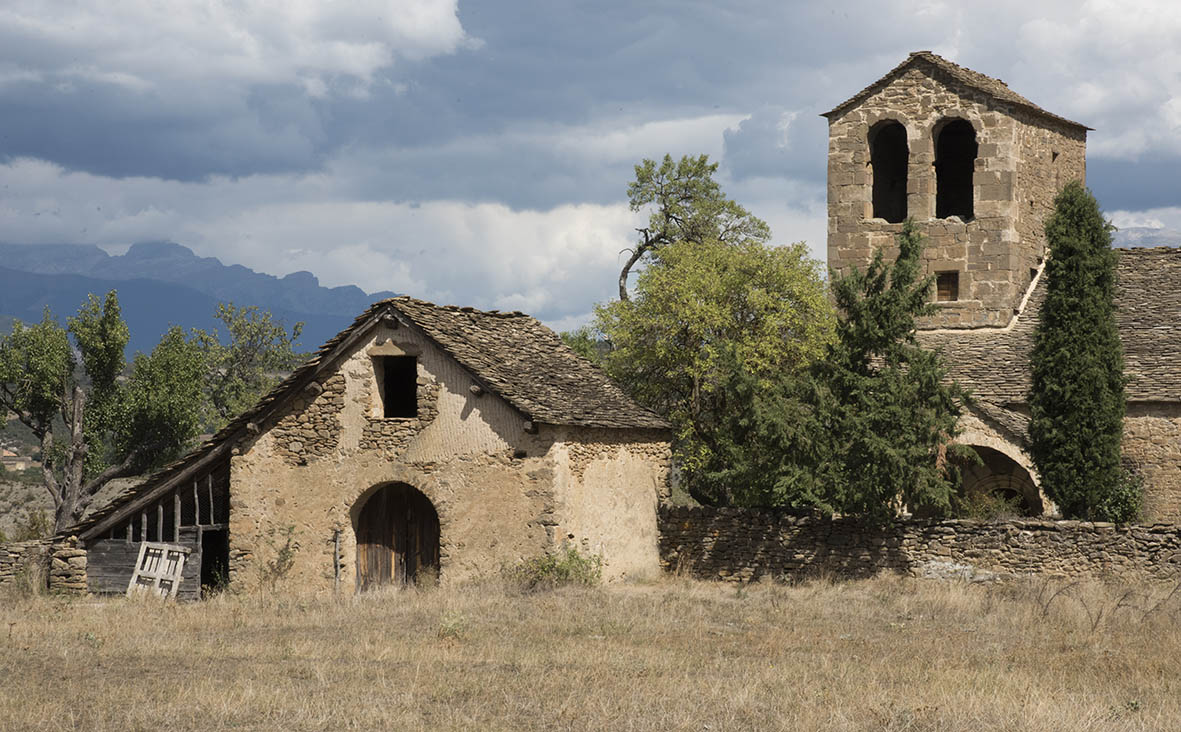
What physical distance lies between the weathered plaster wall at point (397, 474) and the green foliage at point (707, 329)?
26.1 ft

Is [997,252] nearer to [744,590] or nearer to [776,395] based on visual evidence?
[776,395]

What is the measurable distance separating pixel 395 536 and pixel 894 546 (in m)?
8.72

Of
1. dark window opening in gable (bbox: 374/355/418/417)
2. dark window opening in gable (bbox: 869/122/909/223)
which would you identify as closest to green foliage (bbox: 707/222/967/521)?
dark window opening in gable (bbox: 374/355/418/417)

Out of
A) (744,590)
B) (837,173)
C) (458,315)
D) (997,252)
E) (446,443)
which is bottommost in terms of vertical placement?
(744,590)

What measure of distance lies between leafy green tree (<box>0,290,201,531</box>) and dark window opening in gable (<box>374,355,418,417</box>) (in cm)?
1406

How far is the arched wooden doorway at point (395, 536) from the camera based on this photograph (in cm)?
2231

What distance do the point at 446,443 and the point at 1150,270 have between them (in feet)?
57.2

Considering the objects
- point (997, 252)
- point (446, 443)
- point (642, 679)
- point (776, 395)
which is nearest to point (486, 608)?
point (446, 443)

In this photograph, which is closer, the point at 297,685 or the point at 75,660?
the point at 297,685

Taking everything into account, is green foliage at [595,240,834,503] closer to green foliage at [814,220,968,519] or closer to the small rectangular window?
the small rectangular window

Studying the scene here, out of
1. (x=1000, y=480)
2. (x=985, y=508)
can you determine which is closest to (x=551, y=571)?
(x=985, y=508)

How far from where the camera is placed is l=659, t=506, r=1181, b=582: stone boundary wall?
821 inches

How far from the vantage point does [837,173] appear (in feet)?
105

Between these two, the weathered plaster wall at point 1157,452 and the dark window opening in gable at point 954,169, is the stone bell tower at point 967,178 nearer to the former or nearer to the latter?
the dark window opening in gable at point 954,169
